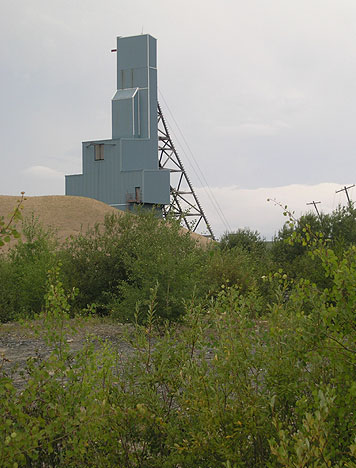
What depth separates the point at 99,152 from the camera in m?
39.8

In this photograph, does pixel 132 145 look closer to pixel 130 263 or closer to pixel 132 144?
pixel 132 144

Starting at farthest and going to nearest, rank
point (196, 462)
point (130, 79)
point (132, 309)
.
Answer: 1. point (130, 79)
2. point (132, 309)
3. point (196, 462)

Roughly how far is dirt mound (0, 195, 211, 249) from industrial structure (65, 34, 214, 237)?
5.68 feet

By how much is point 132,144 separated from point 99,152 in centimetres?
275

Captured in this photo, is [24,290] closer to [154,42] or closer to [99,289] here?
[99,289]

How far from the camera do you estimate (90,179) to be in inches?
1602

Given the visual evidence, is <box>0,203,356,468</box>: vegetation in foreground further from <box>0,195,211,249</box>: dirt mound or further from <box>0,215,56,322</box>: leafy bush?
<box>0,195,211,249</box>: dirt mound

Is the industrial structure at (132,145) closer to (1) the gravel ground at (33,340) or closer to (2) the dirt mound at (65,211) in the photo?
(2) the dirt mound at (65,211)

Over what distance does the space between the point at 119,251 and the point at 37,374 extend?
10862 mm

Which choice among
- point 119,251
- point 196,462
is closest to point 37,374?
point 196,462

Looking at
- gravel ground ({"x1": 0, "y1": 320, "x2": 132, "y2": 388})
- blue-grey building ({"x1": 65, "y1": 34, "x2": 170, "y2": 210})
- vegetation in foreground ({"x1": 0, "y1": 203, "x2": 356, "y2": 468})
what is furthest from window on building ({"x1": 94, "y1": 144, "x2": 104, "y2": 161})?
vegetation in foreground ({"x1": 0, "y1": 203, "x2": 356, "y2": 468})

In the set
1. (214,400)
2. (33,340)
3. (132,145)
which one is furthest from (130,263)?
(132,145)

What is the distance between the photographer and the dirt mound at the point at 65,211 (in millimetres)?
37188

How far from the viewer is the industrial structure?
38938 mm
